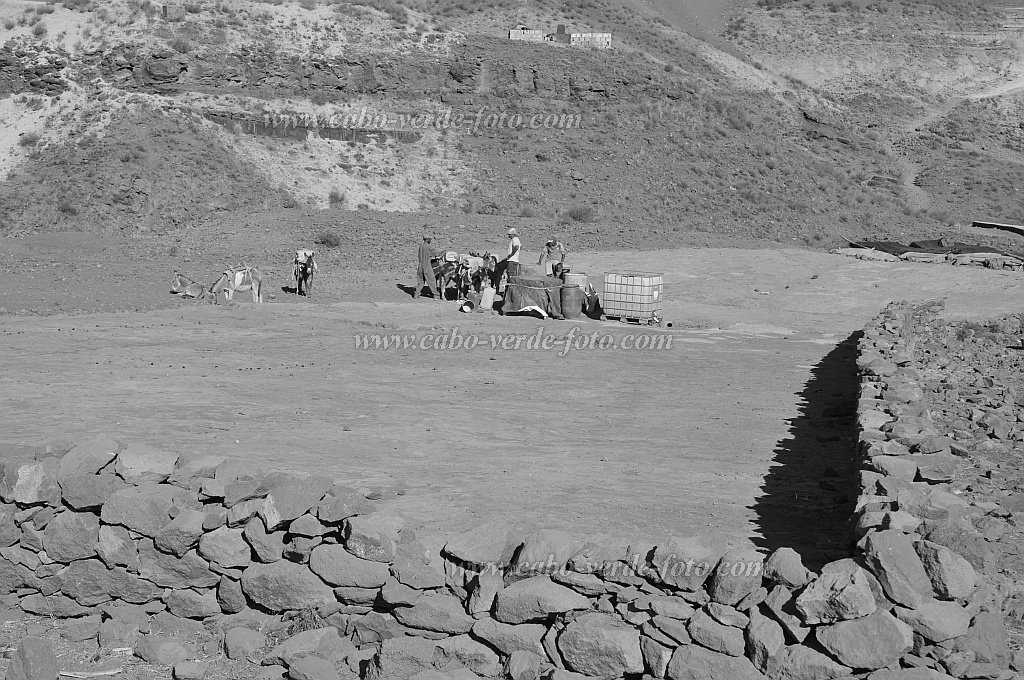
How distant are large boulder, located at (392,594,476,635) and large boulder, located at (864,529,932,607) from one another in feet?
6.66

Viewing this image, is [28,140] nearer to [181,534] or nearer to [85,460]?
[85,460]

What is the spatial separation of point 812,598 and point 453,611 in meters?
1.87

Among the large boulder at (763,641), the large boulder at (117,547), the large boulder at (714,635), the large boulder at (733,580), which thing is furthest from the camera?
the large boulder at (117,547)

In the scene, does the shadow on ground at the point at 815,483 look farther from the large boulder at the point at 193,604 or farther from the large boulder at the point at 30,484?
the large boulder at the point at 30,484

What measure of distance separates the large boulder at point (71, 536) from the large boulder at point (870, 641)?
14.2ft

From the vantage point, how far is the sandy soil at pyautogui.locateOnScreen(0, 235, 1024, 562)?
812cm

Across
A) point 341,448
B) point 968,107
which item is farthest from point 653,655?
point 968,107

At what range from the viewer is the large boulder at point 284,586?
6055 millimetres

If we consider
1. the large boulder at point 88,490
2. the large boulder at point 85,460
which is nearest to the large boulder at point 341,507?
the large boulder at point 88,490

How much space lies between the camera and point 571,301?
19547mm

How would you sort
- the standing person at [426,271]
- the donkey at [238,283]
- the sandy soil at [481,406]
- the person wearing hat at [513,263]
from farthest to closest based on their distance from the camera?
the standing person at [426,271], the person wearing hat at [513,263], the donkey at [238,283], the sandy soil at [481,406]

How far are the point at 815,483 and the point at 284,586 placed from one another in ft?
15.3

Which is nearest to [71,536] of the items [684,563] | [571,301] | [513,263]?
[684,563]

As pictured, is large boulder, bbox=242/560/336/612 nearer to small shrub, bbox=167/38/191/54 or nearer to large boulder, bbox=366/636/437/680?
large boulder, bbox=366/636/437/680
